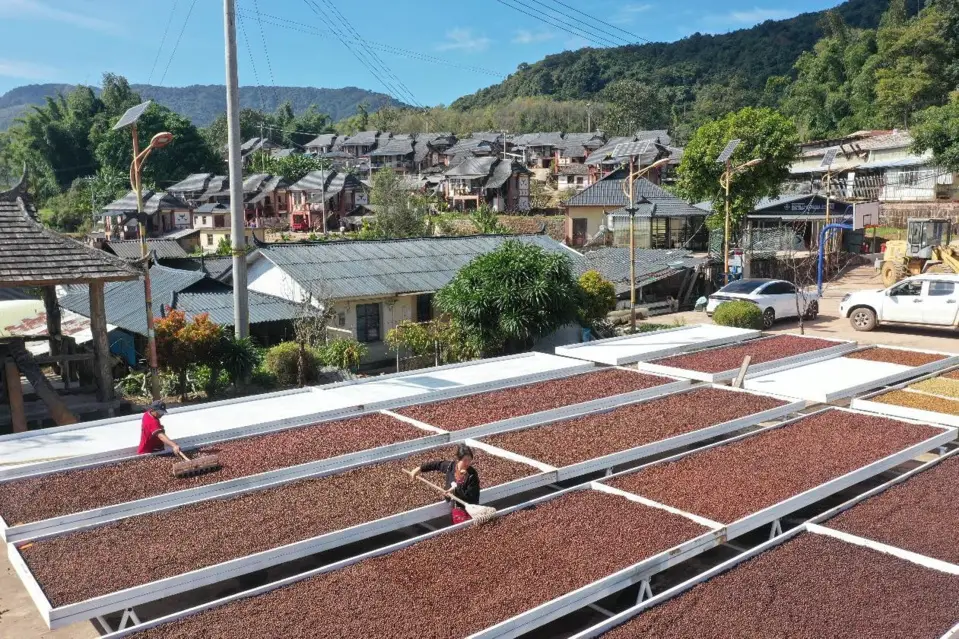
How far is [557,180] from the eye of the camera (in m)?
85.6

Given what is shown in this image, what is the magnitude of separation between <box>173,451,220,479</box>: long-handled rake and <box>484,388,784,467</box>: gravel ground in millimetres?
3738

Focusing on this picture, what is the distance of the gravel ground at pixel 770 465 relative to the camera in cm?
916

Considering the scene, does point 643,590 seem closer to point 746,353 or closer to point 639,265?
point 746,353

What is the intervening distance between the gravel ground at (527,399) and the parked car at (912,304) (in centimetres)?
1123

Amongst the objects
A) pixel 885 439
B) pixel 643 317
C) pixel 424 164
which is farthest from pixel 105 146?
pixel 885 439

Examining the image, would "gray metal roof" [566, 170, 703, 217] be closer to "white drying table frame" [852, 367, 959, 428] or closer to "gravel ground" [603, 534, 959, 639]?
"white drying table frame" [852, 367, 959, 428]

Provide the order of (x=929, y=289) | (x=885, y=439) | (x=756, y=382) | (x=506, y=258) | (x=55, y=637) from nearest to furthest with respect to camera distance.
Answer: (x=55, y=637)
(x=885, y=439)
(x=756, y=382)
(x=506, y=258)
(x=929, y=289)

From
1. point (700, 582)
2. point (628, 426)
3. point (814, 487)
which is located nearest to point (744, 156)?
point (628, 426)

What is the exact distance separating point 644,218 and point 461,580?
35.2 metres

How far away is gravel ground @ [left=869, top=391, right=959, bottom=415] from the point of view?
12773 millimetres

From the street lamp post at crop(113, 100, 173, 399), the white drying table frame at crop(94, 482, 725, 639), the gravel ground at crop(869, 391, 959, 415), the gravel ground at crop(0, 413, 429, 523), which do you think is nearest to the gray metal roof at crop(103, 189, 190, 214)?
the street lamp post at crop(113, 100, 173, 399)

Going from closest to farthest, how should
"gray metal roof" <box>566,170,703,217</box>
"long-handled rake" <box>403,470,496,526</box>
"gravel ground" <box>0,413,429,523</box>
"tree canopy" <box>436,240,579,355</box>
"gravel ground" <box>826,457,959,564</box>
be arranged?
"gravel ground" <box>826,457,959,564</box> < "long-handled rake" <box>403,470,496,526</box> < "gravel ground" <box>0,413,429,523</box> < "tree canopy" <box>436,240,579,355</box> < "gray metal roof" <box>566,170,703,217</box>

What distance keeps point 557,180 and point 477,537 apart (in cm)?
7971

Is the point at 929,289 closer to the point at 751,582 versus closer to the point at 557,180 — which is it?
the point at 751,582
